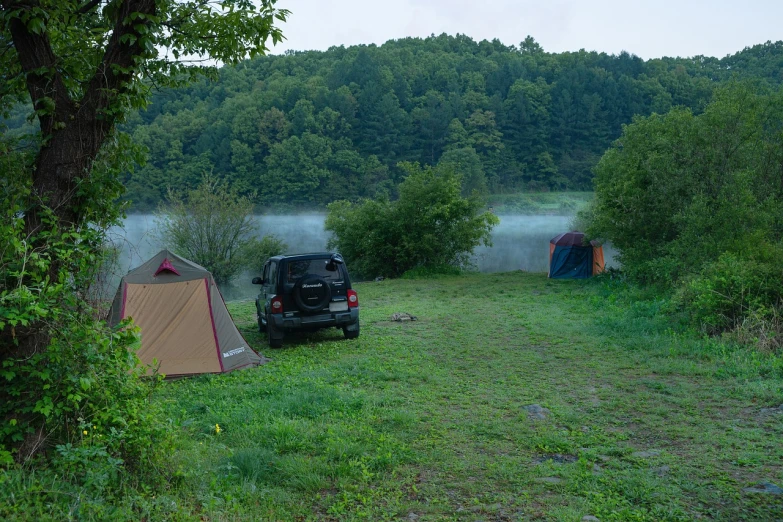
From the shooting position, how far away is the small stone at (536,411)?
674 centimetres

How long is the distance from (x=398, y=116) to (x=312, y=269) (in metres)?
63.9

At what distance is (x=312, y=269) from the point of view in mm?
11328

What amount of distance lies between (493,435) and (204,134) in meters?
61.2

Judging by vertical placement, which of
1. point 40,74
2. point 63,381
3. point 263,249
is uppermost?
point 40,74

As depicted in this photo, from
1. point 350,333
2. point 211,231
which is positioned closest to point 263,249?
point 211,231

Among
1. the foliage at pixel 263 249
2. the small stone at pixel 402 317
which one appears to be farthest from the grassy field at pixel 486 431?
the foliage at pixel 263 249

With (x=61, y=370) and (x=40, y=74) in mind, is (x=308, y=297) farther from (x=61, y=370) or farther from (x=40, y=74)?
(x=61, y=370)

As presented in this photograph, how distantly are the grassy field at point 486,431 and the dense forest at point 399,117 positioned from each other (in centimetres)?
5163

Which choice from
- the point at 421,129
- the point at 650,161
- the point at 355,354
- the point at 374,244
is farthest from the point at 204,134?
the point at 355,354

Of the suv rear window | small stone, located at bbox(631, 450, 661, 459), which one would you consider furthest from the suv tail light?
small stone, located at bbox(631, 450, 661, 459)

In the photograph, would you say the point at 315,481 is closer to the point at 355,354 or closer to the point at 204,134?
the point at 355,354

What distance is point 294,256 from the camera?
11.3 meters

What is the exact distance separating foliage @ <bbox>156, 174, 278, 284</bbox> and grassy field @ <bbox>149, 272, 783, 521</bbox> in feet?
59.8

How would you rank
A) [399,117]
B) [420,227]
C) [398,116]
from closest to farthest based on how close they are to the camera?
[420,227]
[398,116]
[399,117]
